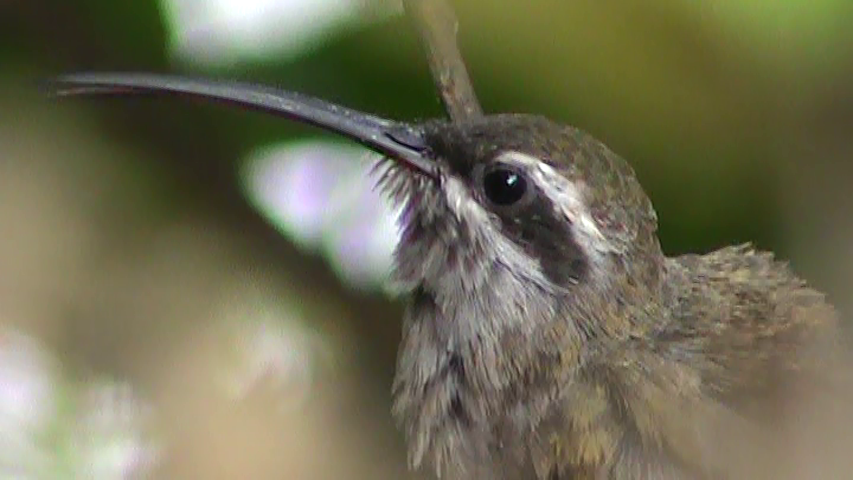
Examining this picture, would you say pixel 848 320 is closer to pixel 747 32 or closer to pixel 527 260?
pixel 527 260

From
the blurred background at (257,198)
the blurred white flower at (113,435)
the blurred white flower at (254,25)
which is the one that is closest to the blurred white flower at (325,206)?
the blurred background at (257,198)

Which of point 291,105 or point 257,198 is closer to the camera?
point 291,105

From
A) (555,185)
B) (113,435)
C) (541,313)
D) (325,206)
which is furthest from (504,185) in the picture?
(113,435)

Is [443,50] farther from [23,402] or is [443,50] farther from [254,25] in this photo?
[23,402]

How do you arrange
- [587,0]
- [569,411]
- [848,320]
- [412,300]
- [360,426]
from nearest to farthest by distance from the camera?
[848,320] → [569,411] → [412,300] → [587,0] → [360,426]

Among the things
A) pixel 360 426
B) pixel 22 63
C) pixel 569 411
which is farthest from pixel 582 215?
pixel 22 63
